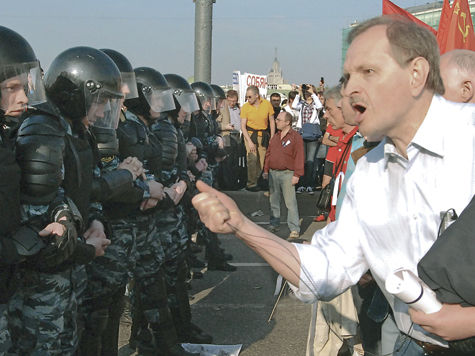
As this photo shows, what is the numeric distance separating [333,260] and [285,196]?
6.72 m

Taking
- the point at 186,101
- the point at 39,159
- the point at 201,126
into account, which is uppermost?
the point at 39,159

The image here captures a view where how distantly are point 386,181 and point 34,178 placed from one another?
4.95 feet

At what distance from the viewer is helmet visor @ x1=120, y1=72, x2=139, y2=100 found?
13.1 ft

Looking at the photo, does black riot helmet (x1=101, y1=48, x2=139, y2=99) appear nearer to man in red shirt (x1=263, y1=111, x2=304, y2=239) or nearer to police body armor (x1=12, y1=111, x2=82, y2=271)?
police body armor (x1=12, y1=111, x2=82, y2=271)

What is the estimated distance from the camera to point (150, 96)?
449 centimetres

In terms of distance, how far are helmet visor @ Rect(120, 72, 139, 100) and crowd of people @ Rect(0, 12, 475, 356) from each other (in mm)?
14

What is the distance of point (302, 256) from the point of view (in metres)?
2.05

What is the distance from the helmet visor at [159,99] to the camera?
447cm

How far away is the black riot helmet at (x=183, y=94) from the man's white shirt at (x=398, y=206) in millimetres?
3459

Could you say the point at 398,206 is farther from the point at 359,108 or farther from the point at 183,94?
the point at 183,94

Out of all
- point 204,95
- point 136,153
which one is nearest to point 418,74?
point 136,153

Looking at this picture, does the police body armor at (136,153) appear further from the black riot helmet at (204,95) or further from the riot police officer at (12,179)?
the black riot helmet at (204,95)

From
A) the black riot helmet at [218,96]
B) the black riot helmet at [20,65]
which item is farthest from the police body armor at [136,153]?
the black riot helmet at [218,96]

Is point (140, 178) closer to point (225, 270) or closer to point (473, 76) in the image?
point (473, 76)
